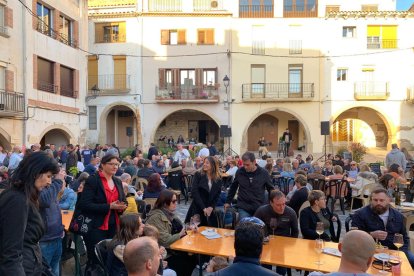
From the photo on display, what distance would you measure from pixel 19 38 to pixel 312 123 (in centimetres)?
1818

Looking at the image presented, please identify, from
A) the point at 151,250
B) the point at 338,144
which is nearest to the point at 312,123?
the point at 338,144

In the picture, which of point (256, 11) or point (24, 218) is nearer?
point (24, 218)

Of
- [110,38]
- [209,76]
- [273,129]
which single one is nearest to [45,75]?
[110,38]

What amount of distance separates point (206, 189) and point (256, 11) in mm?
22403

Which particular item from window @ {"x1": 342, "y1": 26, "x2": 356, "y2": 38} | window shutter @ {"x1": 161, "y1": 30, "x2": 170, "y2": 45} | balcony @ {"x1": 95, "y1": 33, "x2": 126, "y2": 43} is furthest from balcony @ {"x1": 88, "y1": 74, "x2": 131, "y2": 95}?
window @ {"x1": 342, "y1": 26, "x2": 356, "y2": 38}

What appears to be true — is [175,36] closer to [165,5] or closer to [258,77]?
[165,5]

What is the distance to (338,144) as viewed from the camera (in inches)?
1096

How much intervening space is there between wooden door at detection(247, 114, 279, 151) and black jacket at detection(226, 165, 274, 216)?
22.6 metres

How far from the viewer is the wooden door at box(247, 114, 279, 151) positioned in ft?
93.7

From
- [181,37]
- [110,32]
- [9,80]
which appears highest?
[110,32]

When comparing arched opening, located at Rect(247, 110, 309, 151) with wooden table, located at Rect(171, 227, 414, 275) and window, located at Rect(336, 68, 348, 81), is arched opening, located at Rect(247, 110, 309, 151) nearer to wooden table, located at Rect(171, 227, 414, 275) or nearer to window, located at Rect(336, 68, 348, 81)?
window, located at Rect(336, 68, 348, 81)

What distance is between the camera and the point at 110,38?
26406mm

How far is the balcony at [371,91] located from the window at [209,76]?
31.4 ft

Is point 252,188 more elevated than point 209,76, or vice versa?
point 209,76
